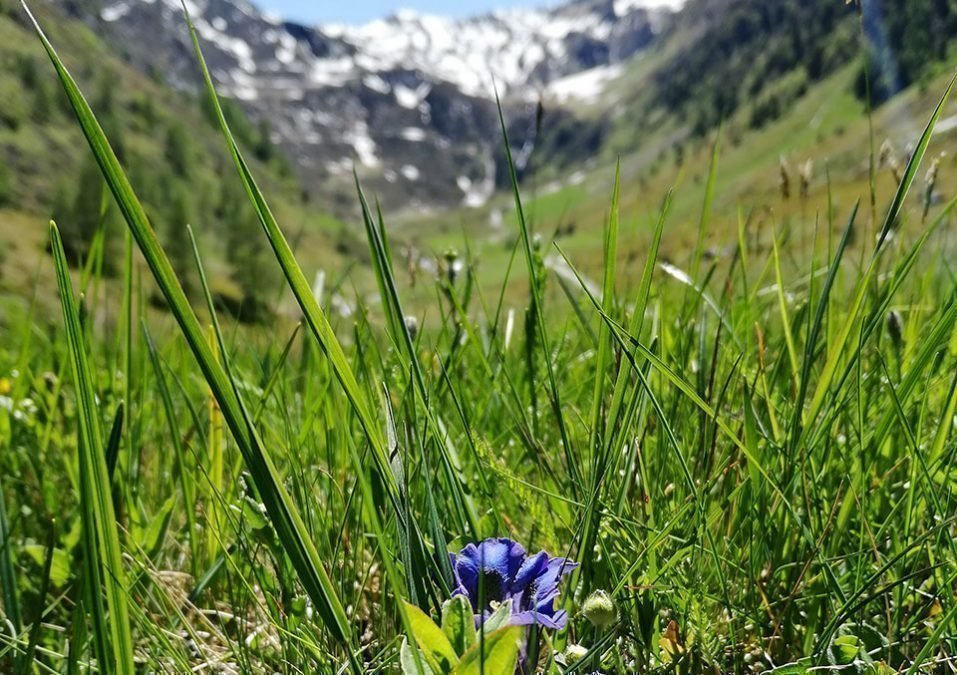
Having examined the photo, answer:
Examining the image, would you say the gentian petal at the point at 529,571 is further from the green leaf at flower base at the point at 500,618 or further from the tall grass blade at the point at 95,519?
the tall grass blade at the point at 95,519

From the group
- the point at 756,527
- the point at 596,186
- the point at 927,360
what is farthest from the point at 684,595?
the point at 596,186

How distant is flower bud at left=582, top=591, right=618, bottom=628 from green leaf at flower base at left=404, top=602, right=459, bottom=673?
14cm

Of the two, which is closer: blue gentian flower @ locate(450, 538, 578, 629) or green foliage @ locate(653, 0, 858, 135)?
blue gentian flower @ locate(450, 538, 578, 629)

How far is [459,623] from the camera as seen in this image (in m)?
0.69

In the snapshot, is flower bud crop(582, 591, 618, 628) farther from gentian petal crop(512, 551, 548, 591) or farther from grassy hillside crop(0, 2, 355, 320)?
grassy hillside crop(0, 2, 355, 320)

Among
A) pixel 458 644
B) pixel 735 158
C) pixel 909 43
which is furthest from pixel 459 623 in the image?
pixel 735 158

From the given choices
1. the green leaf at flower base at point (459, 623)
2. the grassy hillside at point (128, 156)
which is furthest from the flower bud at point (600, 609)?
the grassy hillside at point (128, 156)

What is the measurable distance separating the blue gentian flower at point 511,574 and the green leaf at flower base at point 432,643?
6 cm

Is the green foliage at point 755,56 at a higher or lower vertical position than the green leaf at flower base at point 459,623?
higher

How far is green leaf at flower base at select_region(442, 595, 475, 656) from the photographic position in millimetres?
685

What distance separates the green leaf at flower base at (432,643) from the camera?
0.66m

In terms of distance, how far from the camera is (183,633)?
1124 mm

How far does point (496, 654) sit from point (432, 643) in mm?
69

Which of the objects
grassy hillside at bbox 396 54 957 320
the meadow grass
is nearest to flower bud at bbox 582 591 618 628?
the meadow grass
